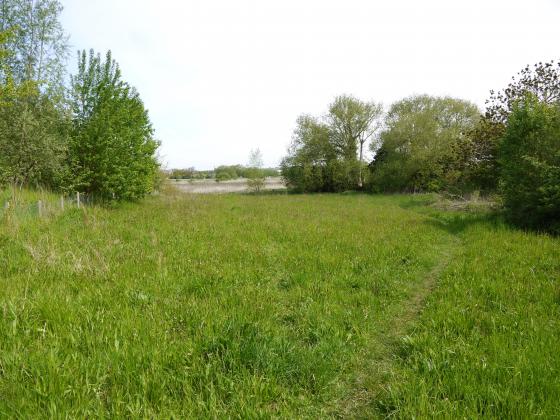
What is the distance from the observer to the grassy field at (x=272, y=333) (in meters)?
2.44

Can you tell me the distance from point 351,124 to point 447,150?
14.0 meters

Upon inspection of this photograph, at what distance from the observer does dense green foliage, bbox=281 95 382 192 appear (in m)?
38.2

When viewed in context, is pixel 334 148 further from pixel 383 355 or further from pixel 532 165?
pixel 383 355

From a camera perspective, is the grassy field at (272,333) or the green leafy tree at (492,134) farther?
the green leafy tree at (492,134)

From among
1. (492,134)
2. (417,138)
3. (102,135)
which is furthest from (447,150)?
(102,135)

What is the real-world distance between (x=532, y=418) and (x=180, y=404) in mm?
2833

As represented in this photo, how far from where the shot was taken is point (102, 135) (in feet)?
45.0

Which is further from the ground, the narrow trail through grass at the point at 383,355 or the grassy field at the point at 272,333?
the grassy field at the point at 272,333

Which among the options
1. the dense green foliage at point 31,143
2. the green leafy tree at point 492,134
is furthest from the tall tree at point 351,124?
the dense green foliage at point 31,143

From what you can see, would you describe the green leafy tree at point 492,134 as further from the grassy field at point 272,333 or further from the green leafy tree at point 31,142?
the green leafy tree at point 31,142

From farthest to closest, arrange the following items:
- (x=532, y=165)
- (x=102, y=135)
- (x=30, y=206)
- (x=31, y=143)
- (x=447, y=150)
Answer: (x=447, y=150)
(x=102, y=135)
(x=31, y=143)
(x=532, y=165)
(x=30, y=206)

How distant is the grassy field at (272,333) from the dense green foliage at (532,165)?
3022 mm

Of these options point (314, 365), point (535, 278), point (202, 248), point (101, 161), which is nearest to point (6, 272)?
point (202, 248)

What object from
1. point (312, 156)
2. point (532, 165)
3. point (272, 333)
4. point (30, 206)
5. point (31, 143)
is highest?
point (312, 156)
